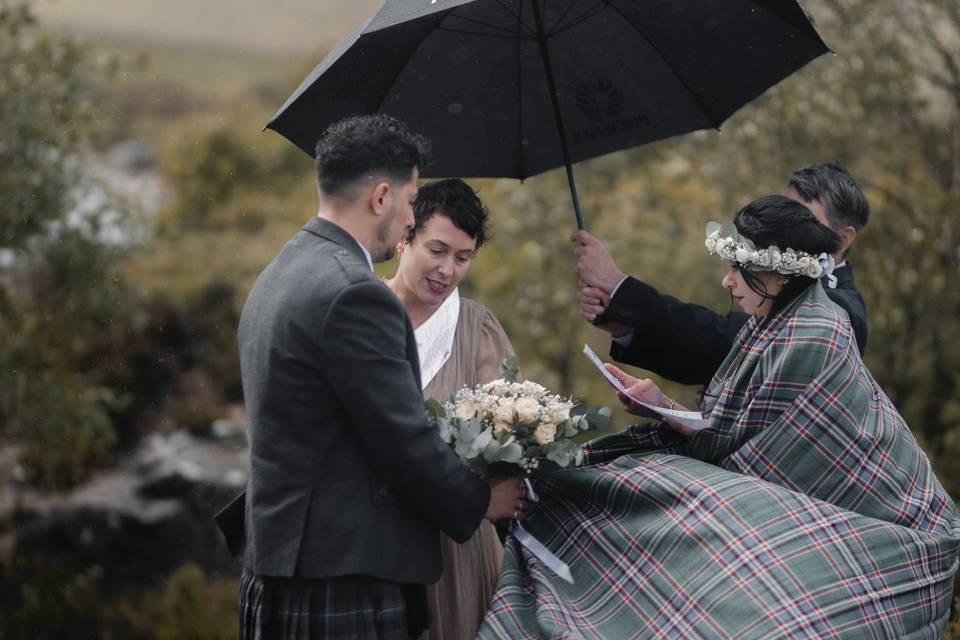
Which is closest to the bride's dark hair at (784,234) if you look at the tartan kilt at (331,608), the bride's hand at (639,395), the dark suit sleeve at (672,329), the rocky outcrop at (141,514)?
the bride's hand at (639,395)

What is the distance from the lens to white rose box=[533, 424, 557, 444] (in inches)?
116

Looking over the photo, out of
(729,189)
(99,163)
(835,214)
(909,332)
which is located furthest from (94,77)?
(909,332)

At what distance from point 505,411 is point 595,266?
1.10 meters

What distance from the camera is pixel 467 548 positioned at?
3.34 metres

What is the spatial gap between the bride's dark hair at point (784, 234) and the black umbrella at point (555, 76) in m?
0.70

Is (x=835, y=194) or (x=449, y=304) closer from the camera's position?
(x=449, y=304)

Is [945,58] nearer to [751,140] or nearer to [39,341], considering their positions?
[751,140]

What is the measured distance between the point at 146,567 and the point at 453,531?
499cm

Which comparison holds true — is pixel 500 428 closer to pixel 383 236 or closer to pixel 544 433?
pixel 544 433

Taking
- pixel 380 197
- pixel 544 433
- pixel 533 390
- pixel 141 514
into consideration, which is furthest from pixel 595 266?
pixel 141 514

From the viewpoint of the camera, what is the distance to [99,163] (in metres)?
7.61

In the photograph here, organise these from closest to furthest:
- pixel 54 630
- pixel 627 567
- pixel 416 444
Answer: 1. pixel 416 444
2. pixel 627 567
3. pixel 54 630

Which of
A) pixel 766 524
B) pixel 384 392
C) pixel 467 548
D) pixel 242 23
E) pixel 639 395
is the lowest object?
pixel 467 548

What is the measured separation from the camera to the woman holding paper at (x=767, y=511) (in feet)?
9.31
